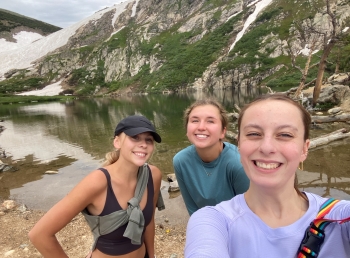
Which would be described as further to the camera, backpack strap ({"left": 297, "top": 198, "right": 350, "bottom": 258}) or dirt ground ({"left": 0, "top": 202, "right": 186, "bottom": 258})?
dirt ground ({"left": 0, "top": 202, "right": 186, "bottom": 258})

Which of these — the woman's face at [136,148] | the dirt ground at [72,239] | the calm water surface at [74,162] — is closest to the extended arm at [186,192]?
the woman's face at [136,148]

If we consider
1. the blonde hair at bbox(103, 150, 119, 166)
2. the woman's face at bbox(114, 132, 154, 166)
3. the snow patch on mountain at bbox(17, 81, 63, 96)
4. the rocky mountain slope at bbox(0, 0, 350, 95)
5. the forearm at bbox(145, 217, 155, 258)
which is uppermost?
the rocky mountain slope at bbox(0, 0, 350, 95)

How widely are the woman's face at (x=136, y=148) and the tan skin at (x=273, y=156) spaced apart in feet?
5.01

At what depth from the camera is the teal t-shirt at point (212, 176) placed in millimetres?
3178

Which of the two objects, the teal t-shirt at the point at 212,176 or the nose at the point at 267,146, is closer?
the nose at the point at 267,146

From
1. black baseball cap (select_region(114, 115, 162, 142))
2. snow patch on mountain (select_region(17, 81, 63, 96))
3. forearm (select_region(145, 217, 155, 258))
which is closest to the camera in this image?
black baseball cap (select_region(114, 115, 162, 142))

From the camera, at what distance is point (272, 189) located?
1.79 meters

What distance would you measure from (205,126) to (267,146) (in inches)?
66.7

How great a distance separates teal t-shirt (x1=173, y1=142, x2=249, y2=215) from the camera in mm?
3178

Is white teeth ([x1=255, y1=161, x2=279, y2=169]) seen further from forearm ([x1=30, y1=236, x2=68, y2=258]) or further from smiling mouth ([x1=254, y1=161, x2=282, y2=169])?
forearm ([x1=30, y1=236, x2=68, y2=258])

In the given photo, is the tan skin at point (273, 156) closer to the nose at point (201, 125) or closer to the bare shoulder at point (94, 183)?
the nose at point (201, 125)

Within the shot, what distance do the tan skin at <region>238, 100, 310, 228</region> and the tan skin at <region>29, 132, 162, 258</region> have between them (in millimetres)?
1577

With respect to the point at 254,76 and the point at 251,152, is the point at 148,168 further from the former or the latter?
the point at 254,76

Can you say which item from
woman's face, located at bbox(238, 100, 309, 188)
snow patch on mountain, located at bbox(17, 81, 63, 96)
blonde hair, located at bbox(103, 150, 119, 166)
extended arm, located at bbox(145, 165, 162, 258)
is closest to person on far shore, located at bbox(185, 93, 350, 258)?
woman's face, located at bbox(238, 100, 309, 188)
